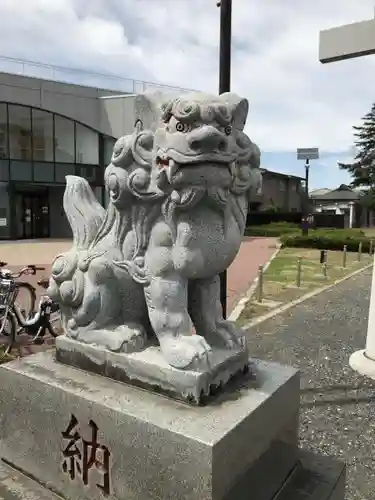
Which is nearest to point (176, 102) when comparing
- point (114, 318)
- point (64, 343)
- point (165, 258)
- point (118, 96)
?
point (165, 258)

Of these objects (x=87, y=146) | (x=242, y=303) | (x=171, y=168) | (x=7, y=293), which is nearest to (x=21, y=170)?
(x=87, y=146)

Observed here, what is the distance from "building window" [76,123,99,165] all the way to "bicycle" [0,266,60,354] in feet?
49.9

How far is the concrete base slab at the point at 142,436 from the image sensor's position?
1.88 m

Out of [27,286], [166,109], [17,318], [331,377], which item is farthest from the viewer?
[27,286]

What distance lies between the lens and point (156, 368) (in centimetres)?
215

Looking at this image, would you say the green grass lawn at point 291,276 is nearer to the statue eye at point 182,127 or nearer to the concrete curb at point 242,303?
the concrete curb at point 242,303

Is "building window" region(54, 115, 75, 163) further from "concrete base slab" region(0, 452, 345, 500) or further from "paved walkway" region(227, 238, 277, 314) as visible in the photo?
"concrete base slab" region(0, 452, 345, 500)

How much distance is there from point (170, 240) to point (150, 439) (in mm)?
900

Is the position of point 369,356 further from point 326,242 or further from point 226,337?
point 326,242

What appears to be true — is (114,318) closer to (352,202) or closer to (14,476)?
(14,476)

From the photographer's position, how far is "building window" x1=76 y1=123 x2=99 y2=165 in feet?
64.5

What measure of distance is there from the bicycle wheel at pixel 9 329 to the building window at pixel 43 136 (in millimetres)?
15061

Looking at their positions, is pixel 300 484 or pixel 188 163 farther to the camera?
pixel 300 484

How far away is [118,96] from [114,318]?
18.4m
